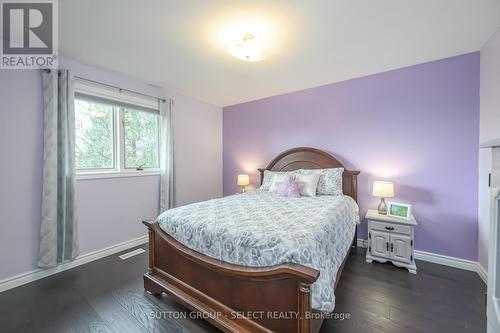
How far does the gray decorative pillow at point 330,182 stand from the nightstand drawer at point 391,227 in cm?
56

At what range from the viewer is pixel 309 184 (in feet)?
9.30

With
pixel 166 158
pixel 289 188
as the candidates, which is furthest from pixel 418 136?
pixel 166 158

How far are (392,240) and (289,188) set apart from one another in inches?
51.4

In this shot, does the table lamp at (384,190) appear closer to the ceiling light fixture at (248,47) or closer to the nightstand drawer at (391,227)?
the nightstand drawer at (391,227)

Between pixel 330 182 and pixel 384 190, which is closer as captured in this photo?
pixel 384 190

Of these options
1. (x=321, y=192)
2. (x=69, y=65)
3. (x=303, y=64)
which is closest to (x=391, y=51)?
(x=303, y=64)

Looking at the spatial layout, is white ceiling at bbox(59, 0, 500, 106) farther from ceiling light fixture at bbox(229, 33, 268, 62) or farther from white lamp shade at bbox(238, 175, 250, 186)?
white lamp shade at bbox(238, 175, 250, 186)

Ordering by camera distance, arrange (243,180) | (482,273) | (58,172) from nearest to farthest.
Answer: (482,273), (58,172), (243,180)

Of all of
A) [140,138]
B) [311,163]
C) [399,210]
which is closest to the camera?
[399,210]

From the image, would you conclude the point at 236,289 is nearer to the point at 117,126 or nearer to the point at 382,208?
the point at 382,208

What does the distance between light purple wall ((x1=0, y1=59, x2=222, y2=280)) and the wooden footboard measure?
4.32ft

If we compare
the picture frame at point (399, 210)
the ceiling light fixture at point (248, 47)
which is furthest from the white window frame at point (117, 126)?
the picture frame at point (399, 210)

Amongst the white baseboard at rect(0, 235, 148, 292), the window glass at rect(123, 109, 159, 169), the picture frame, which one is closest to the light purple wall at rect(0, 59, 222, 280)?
the white baseboard at rect(0, 235, 148, 292)

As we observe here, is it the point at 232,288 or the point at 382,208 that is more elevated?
the point at 382,208
